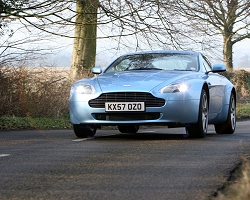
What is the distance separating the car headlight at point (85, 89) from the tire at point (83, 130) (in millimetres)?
592

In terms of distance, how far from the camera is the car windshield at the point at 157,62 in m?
11.7

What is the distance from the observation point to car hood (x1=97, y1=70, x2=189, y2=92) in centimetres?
1027

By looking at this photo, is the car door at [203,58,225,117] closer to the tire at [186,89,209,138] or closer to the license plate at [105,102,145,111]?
the tire at [186,89,209,138]

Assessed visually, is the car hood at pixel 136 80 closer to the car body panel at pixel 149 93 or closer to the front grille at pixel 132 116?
the car body panel at pixel 149 93

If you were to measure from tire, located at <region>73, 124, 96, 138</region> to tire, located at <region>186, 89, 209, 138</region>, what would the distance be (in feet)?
5.05

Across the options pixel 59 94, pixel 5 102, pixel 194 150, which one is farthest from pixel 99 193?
pixel 59 94

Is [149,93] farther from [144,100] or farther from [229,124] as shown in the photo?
[229,124]

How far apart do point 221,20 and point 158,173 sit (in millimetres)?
31405

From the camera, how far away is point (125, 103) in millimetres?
10195

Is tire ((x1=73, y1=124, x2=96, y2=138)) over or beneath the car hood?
beneath

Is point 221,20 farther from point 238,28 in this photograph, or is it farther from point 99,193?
point 99,193

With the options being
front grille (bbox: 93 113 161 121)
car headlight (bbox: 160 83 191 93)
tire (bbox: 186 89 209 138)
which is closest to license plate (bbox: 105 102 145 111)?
front grille (bbox: 93 113 161 121)

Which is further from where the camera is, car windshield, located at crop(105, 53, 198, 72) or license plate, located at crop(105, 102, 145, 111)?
car windshield, located at crop(105, 53, 198, 72)

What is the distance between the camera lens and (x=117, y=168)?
6828mm
